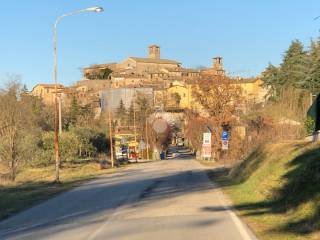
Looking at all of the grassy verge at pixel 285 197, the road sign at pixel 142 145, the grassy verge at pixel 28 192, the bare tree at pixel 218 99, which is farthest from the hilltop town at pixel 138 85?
the grassy verge at pixel 285 197

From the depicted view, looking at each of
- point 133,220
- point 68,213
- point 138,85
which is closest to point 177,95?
point 138,85

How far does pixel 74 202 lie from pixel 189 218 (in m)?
8.40

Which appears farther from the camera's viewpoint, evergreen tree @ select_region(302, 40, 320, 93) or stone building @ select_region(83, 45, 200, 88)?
stone building @ select_region(83, 45, 200, 88)

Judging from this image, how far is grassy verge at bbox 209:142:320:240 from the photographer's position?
11.3 meters

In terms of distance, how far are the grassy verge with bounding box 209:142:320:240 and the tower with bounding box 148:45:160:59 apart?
169592mm

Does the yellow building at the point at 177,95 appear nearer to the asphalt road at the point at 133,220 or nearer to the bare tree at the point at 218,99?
the bare tree at the point at 218,99

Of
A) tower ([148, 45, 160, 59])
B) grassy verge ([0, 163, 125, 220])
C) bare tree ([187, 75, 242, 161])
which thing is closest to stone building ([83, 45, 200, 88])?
tower ([148, 45, 160, 59])

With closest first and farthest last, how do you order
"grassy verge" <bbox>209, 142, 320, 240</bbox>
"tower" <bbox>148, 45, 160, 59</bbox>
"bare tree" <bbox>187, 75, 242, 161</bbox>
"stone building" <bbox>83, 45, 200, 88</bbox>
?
"grassy verge" <bbox>209, 142, 320, 240</bbox>
"bare tree" <bbox>187, 75, 242, 161</bbox>
"stone building" <bbox>83, 45, 200, 88</bbox>
"tower" <bbox>148, 45, 160, 59</bbox>

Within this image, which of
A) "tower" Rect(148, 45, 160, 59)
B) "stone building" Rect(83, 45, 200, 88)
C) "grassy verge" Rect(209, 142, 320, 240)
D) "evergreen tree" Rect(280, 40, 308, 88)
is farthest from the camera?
"tower" Rect(148, 45, 160, 59)

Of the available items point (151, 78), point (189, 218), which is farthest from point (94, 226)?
point (151, 78)

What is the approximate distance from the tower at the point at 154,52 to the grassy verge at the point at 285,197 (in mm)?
169592

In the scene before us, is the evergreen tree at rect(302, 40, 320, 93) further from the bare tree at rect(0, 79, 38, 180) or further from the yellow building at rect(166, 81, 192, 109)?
the yellow building at rect(166, 81, 192, 109)

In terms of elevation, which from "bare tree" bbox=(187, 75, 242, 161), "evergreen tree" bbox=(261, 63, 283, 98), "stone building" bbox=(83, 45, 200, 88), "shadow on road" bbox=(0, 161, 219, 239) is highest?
"stone building" bbox=(83, 45, 200, 88)

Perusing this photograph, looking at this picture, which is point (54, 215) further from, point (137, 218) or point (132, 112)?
point (132, 112)
